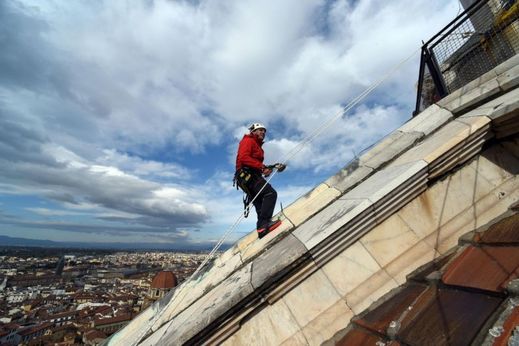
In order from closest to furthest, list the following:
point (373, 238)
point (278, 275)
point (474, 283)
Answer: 1. point (474, 283)
2. point (278, 275)
3. point (373, 238)

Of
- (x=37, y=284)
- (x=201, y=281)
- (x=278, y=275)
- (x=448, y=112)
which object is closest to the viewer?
(x=278, y=275)

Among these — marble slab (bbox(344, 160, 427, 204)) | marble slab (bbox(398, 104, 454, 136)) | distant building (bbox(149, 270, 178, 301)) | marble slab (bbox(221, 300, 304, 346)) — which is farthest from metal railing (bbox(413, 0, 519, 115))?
distant building (bbox(149, 270, 178, 301))

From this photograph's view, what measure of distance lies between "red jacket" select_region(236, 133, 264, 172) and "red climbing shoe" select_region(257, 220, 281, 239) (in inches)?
38.6

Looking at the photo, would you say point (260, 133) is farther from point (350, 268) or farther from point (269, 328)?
point (269, 328)

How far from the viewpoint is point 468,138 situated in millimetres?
2920

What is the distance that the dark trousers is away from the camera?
16.1 ft

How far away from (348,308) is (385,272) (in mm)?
530

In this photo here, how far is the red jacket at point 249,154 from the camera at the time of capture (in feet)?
15.9

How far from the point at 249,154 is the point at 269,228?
1.35 m

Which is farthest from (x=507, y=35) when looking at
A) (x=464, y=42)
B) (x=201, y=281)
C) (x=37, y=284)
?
(x=37, y=284)

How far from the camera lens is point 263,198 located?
4.99 m

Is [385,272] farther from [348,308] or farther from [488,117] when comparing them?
[488,117]

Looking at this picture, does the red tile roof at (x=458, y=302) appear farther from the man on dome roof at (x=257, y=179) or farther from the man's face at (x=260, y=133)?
the man's face at (x=260, y=133)

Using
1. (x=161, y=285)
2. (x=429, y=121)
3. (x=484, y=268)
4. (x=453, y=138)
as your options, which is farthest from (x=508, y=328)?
(x=161, y=285)
